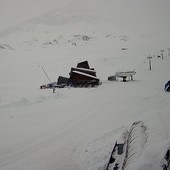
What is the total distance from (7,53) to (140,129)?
172 feet

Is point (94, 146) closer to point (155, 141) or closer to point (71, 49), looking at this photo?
point (155, 141)

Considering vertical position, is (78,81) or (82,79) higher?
(82,79)

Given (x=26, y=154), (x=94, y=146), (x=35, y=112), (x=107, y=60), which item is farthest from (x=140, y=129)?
(x=107, y=60)

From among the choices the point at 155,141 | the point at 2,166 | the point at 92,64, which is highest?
the point at 92,64

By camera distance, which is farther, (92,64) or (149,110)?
(92,64)

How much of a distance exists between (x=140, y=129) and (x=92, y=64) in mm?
35083

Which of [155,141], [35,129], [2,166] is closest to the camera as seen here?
[2,166]

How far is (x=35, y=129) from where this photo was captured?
9.93m

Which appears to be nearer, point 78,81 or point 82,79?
point 78,81

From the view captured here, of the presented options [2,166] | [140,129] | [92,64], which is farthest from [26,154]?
[92,64]

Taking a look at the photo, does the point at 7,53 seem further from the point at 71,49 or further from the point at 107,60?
the point at 107,60

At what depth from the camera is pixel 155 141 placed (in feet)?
24.7

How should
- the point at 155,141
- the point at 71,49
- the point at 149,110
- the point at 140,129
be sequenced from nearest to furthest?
the point at 155,141, the point at 140,129, the point at 149,110, the point at 71,49

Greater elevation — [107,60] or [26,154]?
[107,60]
